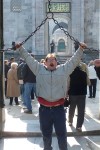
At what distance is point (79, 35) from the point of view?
41844 mm

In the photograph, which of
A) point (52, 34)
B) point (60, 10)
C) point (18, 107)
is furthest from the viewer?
point (52, 34)

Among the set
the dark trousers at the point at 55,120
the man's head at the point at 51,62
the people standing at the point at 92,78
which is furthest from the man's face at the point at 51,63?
the people standing at the point at 92,78

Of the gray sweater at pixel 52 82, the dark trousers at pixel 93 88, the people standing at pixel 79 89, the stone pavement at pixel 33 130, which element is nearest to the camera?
the gray sweater at pixel 52 82

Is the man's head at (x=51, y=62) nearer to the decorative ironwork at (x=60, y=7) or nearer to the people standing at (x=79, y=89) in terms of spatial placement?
the people standing at (x=79, y=89)

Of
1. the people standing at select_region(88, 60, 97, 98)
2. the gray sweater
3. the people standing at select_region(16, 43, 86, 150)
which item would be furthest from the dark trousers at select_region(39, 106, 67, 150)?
the people standing at select_region(88, 60, 97, 98)

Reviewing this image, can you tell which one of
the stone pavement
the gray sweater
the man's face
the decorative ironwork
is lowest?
the stone pavement

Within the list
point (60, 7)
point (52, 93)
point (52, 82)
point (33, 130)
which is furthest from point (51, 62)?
point (60, 7)

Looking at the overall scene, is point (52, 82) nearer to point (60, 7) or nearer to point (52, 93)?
point (52, 93)

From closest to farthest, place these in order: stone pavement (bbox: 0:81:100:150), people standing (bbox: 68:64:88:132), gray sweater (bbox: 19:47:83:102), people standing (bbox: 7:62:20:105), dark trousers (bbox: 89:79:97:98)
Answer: gray sweater (bbox: 19:47:83:102) → stone pavement (bbox: 0:81:100:150) → people standing (bbox: 68:64:88:132) → people standing (bbox: 7:62:20:105) → dark trousers (bbox: 89:79:97:98)

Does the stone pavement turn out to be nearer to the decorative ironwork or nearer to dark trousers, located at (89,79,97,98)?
dark trousers, located at (89,79,97,98)

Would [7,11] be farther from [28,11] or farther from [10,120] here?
[10,120]

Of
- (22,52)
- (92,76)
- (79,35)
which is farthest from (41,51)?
(22,52)

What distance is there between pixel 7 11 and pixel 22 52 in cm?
3418

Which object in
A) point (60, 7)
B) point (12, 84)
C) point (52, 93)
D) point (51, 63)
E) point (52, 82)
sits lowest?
point (12, 84)
